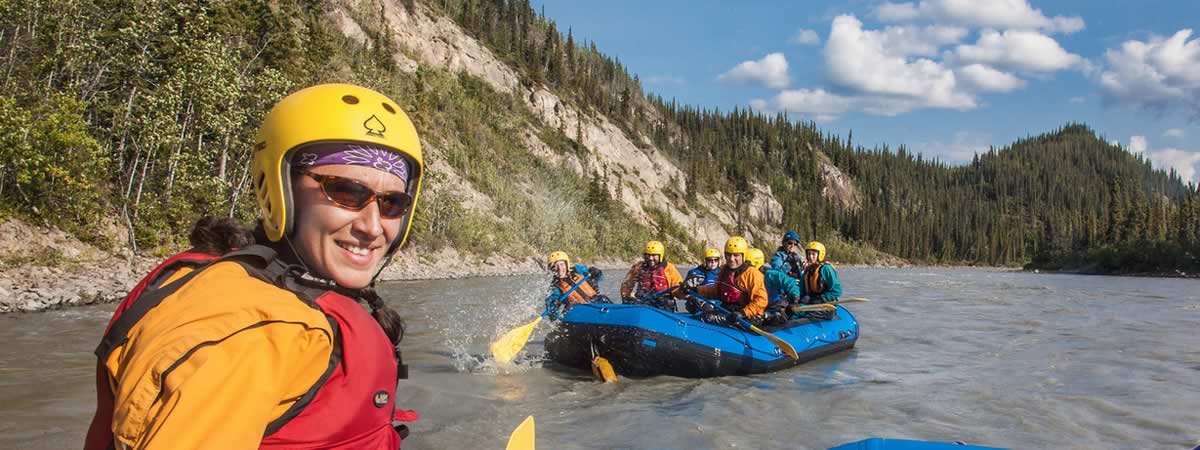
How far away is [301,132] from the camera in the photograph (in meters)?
1.70

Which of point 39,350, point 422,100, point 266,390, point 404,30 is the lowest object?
point 39,350

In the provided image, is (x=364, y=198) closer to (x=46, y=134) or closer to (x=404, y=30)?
(x=46, y=134)

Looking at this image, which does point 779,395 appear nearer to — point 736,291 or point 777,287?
point 736,291

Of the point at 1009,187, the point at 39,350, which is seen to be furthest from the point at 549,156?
the point at 1009,187

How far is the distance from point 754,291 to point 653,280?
252cm

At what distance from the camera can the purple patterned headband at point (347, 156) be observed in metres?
1.73

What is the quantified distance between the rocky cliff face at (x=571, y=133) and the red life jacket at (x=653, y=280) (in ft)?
116

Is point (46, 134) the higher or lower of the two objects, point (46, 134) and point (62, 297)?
the higher

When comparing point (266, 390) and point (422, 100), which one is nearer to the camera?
point (266, 390)

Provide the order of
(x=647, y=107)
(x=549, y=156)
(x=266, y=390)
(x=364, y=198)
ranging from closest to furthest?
(x=266, y=390)
(x=364, y=198)
(x=549, y=156)
(x=647, y=107)

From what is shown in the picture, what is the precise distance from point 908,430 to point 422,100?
46894mm

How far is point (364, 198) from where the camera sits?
1773mm

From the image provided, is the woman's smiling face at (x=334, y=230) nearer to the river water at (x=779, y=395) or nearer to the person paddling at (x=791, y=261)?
the river water at (x=779, y=395)

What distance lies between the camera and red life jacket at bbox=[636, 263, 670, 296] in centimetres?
1348
